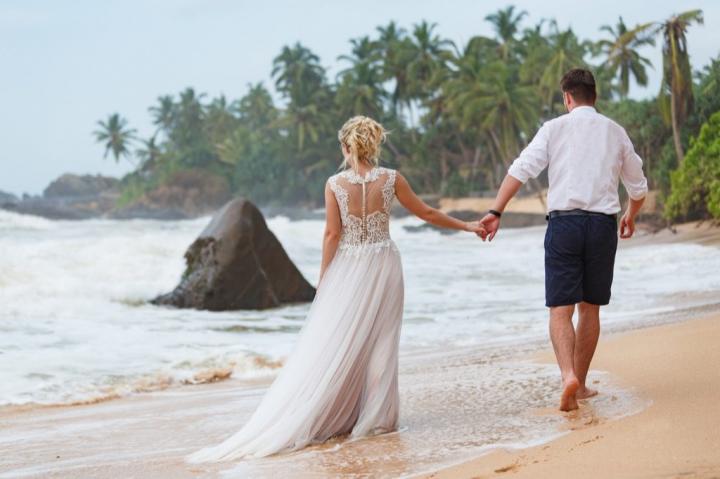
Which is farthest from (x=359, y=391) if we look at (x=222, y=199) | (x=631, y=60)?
(x=222, y=199)

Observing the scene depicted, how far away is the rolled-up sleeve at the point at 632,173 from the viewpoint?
4988 millimetres

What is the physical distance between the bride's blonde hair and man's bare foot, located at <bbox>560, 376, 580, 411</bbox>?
4.84ft

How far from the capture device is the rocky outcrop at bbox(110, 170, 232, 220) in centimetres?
8956

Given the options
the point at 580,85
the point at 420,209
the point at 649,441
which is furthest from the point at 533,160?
the point at 649,441

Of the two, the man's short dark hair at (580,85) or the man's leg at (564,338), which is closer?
the man's leg at (564,338)

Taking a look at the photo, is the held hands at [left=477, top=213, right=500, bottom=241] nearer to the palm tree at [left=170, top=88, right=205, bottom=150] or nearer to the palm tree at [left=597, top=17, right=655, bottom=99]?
the palm tree at [left=597, top=17, right=655, bottom=99]

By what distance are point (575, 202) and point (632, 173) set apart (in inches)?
19.4

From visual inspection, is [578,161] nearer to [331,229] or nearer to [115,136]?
[331,229]

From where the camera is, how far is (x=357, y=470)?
4215 millimetres

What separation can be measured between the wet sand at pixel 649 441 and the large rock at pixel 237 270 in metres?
8.50

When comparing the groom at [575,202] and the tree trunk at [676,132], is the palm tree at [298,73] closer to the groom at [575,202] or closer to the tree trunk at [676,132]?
the tree trunk at [676,132]

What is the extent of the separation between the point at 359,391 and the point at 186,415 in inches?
66.0

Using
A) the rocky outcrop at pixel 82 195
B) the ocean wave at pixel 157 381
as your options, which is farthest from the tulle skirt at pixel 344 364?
the rocky outcrop at pixel 82 195

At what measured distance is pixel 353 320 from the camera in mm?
5039
